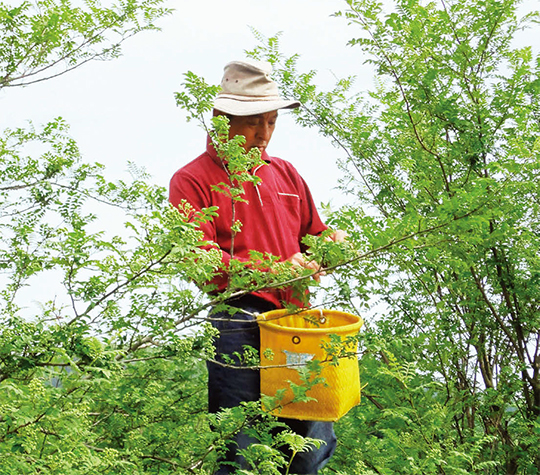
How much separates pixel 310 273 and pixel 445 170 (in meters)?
1.92

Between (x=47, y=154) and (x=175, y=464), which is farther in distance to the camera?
(x=47, y=154)

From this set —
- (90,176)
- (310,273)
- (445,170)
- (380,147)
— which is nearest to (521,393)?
(445,170)

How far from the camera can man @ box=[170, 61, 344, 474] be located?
114 inches

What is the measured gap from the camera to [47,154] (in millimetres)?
3756

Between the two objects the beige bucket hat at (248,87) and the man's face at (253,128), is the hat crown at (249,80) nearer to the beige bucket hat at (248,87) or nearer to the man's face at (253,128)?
the beige bucket hat at (248,87)

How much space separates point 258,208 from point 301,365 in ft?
2.56

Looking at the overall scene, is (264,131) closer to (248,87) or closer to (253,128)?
(253,128)

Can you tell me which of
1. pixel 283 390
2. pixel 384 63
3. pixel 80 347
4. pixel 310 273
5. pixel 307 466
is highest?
pixel 384 63

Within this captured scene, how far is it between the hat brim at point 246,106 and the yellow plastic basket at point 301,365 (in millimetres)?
870

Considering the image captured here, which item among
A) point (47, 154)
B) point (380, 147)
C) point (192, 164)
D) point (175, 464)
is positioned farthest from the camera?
point (380, 147)

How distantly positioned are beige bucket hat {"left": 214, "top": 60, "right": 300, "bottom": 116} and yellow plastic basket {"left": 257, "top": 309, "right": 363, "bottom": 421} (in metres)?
0.95

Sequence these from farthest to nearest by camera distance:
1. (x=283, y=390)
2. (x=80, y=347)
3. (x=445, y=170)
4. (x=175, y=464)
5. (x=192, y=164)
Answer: (x=445, y=170) → (x=192, y=164) → (x=175, y=464) → (x=283, y=390) → (x=80, y=347)

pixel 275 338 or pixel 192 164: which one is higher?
pixel 192 164

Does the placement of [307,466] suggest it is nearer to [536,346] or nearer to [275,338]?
[275,338]
